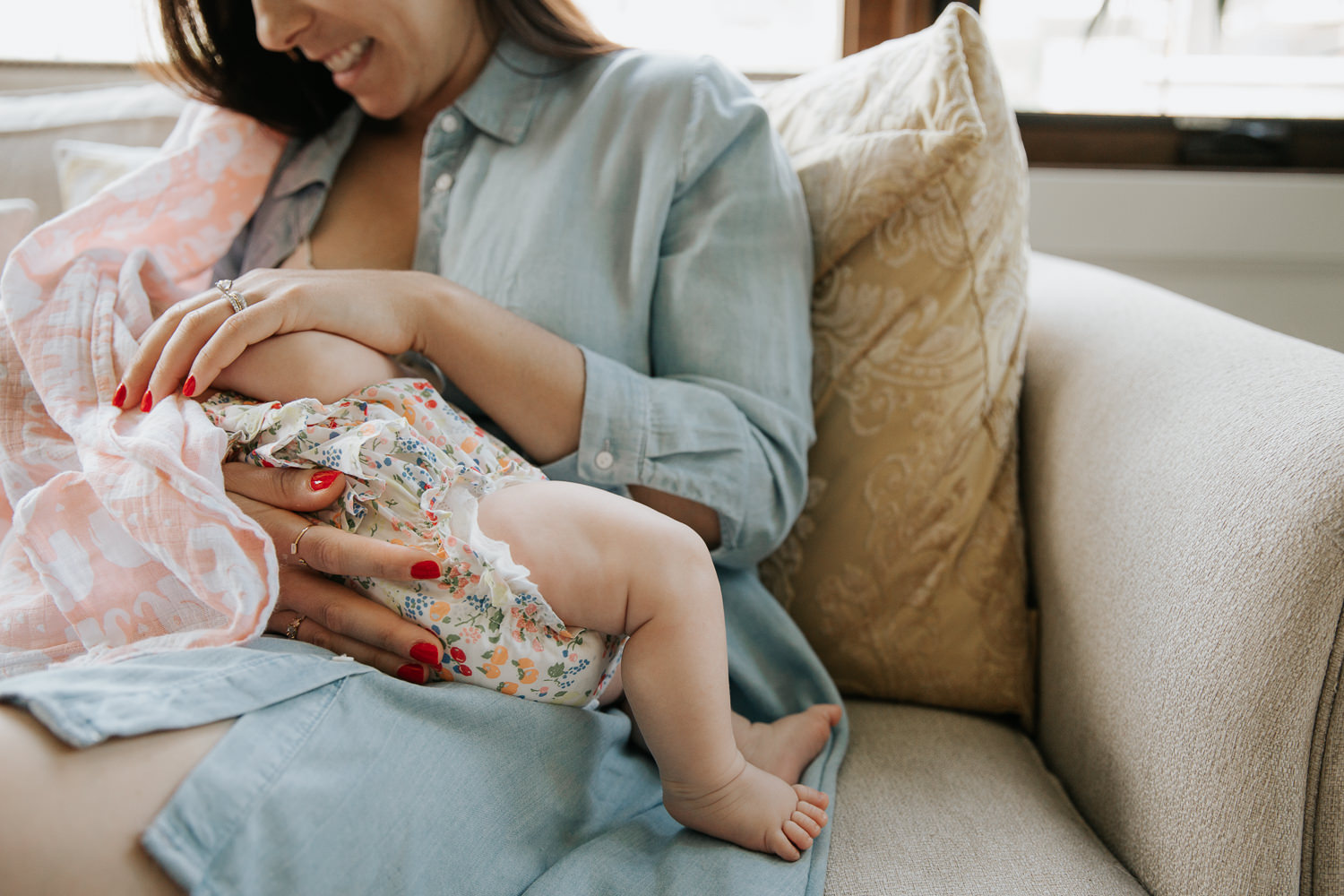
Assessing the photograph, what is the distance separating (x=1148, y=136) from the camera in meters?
1.64

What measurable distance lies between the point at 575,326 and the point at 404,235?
1.08 ft

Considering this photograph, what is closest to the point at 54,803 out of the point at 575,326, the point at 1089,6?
the point at 575,326

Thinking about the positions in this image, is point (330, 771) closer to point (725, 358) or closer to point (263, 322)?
point (263, 322)

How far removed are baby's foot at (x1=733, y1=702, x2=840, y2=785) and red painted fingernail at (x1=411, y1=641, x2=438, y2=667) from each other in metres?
0.27

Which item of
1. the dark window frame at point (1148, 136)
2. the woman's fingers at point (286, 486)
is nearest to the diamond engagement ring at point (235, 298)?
the woman's fingers at point (286, 486)

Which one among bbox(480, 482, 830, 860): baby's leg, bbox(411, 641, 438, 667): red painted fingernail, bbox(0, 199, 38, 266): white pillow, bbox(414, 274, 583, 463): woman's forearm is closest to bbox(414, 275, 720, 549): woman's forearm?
bbox(414, 274, 583, 463): woman's forearm

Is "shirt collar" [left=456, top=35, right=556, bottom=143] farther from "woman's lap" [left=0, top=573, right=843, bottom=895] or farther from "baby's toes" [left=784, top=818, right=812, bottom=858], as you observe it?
"baby's toes" [left=784, top=818, right=812, bottom=858]

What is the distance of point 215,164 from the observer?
104 cm

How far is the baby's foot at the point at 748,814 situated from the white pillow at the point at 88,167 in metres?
1.05

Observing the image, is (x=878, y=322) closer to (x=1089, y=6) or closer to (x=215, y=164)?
(x=215, y=164)

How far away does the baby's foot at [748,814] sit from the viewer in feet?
2.26

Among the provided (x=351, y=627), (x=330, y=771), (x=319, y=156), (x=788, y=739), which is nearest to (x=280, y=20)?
(x=319, y=156)

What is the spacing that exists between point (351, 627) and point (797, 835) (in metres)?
0.38

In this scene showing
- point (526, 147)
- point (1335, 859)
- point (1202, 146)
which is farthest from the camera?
point (1202, 146)
